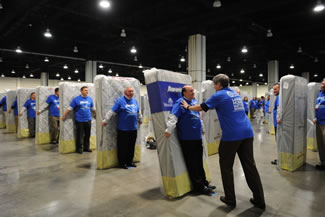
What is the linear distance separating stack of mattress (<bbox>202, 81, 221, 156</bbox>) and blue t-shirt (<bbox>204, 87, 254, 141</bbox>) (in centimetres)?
261

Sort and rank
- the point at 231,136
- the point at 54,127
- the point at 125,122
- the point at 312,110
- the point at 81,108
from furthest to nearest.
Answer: the point at 54,127 → the point at 312,110 → the point at 81,108 → the point at 125,122 → the point at 231,136

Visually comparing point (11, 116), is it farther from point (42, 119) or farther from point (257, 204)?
point (257, 204)

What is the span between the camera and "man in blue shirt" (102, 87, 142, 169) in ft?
13.1

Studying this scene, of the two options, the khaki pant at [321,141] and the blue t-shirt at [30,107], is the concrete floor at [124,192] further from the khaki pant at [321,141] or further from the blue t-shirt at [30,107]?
the blue t-shirt at [30,107]

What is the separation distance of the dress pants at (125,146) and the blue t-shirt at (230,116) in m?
1.99

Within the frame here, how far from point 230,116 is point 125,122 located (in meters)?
2.07

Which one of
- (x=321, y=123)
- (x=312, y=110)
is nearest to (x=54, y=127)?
(x=321, y=123)

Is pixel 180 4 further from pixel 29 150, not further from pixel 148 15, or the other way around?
pixel 29 150

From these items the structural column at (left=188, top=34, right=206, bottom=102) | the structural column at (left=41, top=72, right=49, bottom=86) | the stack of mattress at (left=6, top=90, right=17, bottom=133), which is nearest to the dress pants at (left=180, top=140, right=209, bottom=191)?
the structural column at (left=188, top=34, right=206, bottom=102)

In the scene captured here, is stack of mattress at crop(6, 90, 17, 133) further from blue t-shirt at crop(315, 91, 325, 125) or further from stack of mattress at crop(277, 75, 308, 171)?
blue t-shirt at crop(315, 91, 325, 125)

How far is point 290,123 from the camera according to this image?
3.99 metres

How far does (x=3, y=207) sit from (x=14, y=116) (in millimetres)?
7995

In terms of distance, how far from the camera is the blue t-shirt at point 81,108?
5.09 meters

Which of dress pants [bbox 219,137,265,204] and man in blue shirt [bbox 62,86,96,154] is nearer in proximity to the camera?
dress pants [bbox 219,137,265,204]
